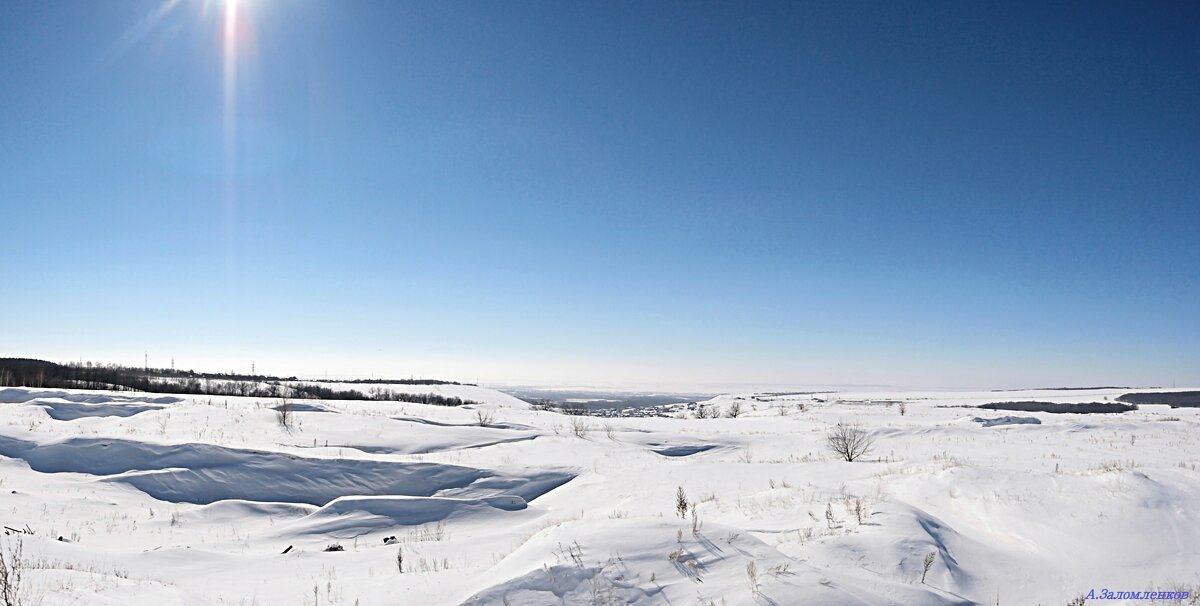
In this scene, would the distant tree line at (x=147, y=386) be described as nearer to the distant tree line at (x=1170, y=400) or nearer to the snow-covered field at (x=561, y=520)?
the snow-covered field at (x=561, y=520)

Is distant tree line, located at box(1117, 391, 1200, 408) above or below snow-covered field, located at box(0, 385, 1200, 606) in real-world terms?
below

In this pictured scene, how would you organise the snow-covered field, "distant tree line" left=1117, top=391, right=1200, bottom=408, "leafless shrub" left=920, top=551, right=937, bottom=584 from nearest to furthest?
1. the snow-covered field
2. "leafless shrub" left=920, top=551, right=937, bottom=584
3. "distant tree line" left=1117, top=391, right=1200, bottom=408

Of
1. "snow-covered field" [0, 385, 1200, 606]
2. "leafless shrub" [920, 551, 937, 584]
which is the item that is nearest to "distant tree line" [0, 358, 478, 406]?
"snow-covered field" [0, 385, 1200, 606]

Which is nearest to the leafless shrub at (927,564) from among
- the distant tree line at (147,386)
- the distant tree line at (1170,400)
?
the distant tree line at (147,386)

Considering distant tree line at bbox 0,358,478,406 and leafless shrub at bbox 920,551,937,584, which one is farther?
distant tree line at bbox 0,358,478,406

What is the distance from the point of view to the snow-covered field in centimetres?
557

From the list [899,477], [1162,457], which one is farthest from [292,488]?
[1162,457]

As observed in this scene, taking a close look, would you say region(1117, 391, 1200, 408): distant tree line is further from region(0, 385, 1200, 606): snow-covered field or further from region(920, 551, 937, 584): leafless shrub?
region(920, 551, 937, 584): leafless shrub

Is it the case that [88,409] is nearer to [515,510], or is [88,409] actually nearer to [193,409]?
[193,409]

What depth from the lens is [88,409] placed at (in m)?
28.0

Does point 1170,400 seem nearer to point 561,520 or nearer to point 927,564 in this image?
point 561,520

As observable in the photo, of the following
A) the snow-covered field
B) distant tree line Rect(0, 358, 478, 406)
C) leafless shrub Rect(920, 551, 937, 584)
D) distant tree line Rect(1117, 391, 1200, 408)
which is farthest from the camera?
distant tree line Rect(1117, 391, 1200, 408)

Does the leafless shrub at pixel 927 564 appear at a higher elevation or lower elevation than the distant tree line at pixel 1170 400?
higher

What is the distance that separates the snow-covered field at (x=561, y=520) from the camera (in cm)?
557
